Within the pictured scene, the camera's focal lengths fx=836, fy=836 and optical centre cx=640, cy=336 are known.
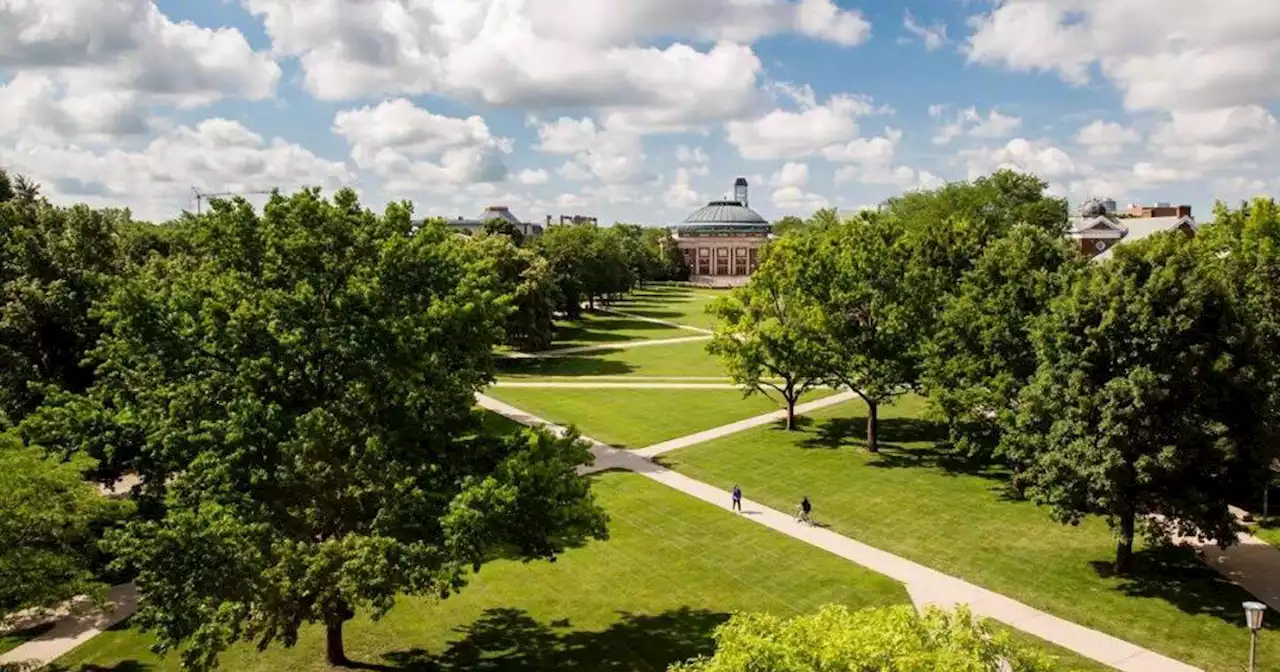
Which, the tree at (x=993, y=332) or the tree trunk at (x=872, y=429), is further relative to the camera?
the tree trunk at (x=872, y=429)

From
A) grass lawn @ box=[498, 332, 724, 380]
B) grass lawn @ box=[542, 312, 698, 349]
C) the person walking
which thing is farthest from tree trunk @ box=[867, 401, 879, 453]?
grass lawn @ box=[542, 312, 698, 349]

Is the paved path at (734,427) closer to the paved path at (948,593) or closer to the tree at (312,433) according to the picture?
the paved path at (948,593)

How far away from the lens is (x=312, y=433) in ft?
52.9

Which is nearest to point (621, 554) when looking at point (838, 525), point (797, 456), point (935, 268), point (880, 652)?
point (838, 525)

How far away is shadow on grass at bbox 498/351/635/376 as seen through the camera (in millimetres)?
61641

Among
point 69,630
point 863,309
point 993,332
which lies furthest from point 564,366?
point 69,630

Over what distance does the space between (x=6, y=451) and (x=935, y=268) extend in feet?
118

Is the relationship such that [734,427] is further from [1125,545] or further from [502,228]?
[502,228]

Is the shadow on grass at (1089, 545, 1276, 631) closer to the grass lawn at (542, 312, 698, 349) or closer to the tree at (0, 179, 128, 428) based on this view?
the tree at (0, 179, 128, 428)

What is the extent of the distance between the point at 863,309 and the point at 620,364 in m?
28.6

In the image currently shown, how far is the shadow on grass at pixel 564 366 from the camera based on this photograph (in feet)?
202

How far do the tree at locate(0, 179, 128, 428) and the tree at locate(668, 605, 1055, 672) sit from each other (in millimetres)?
23565

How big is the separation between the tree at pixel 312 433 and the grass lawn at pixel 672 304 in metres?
64.2

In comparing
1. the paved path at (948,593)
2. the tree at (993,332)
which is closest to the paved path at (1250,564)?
the paved path at (948,593)
